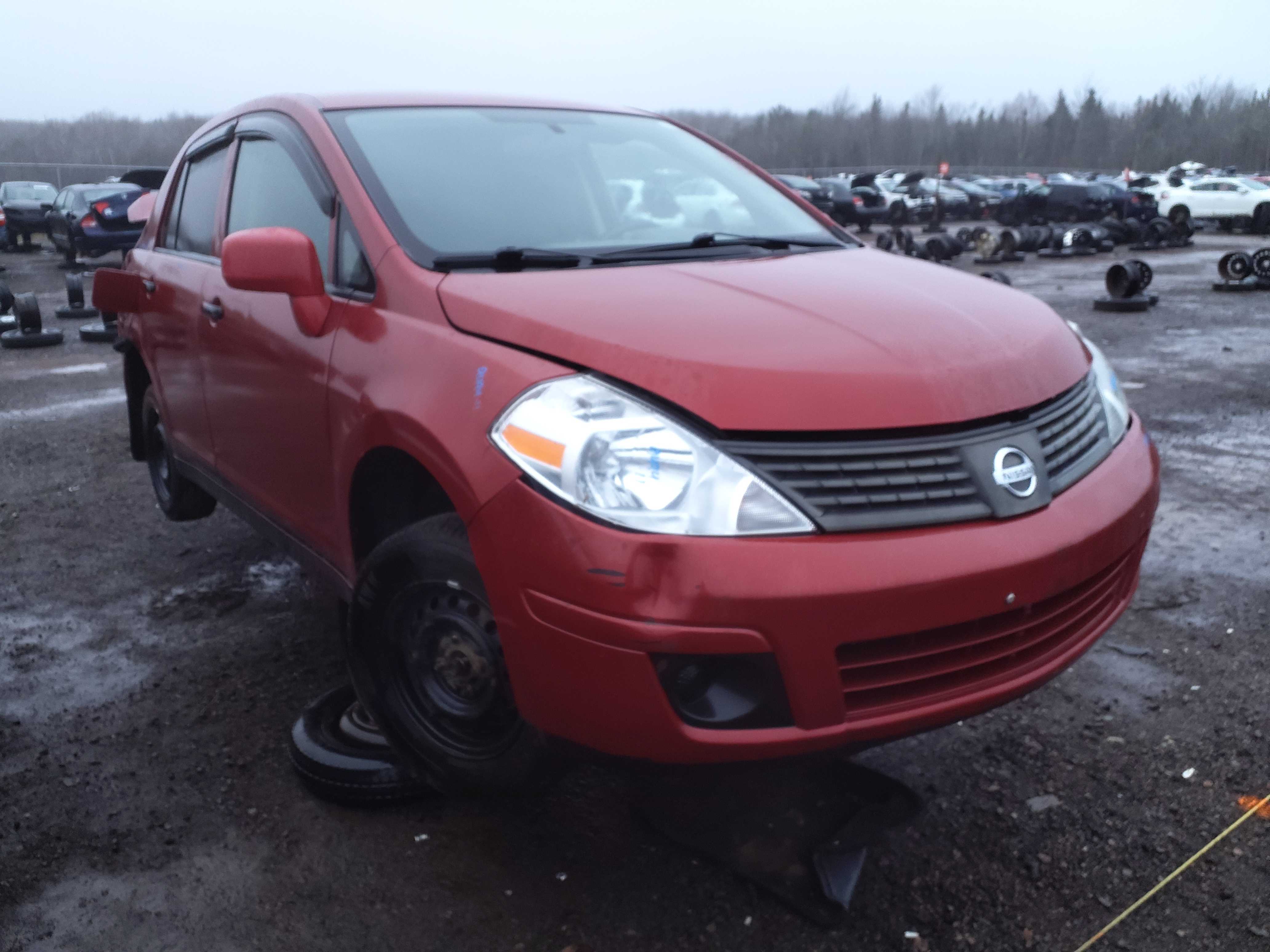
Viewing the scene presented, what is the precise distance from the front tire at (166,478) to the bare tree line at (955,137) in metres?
67.6

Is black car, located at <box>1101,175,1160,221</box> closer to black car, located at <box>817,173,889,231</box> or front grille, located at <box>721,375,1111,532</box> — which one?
black car, located at <box>817,173,889,231</box>

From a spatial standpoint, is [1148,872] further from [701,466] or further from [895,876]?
[701,466]

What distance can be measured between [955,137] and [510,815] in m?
113

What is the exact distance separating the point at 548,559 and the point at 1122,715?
2065 mm

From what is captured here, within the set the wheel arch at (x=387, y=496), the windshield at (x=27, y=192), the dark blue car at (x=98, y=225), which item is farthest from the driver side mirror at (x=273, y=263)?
the windshield at (x=27, y=192)

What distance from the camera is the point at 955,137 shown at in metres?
105

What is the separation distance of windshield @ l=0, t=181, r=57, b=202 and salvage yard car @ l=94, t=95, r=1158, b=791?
93.2 feet

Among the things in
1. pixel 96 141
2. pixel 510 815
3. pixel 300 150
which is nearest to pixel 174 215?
pixel 300 150

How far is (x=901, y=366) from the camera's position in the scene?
2047 millimetres

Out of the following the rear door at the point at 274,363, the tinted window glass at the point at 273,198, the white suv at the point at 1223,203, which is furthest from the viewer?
the white suv at the point at 1223,203

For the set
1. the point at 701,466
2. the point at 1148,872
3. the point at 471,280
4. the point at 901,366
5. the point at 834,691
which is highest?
the point at 471,280

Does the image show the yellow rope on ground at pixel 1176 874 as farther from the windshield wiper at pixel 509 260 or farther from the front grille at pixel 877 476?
the windshield wiper at pixel 509 260

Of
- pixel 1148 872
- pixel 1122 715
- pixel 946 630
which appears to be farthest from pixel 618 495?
pixel 1122 715

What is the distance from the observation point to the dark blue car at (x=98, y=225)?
19.9 meters
